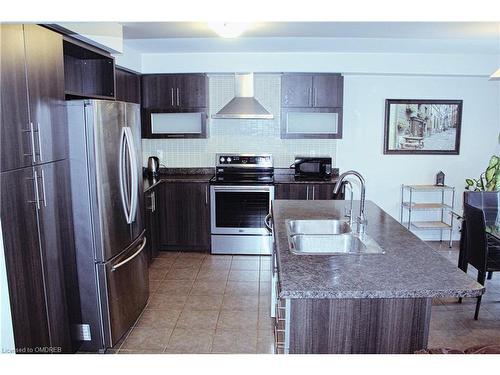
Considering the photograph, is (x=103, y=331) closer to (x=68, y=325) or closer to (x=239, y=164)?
(x=68, y=325)

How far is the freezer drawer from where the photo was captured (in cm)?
276

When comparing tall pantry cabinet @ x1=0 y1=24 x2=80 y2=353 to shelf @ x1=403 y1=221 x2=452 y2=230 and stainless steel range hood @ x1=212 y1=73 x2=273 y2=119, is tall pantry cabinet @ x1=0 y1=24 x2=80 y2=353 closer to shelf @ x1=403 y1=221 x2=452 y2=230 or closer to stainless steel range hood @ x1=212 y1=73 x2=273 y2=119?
stainless steel range hood @ x1=212 y1=73 x2=273 y2=119

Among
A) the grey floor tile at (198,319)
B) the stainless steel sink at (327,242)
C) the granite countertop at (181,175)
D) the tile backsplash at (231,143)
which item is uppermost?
the tile backsplash at (231,143)

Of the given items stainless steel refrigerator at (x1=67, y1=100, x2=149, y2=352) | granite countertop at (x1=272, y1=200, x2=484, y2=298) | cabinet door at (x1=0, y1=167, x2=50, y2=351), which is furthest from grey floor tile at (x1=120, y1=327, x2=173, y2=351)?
granite countertop at (x1=272, y1=200, x2=484, y2=298)

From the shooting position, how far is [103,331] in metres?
2.78

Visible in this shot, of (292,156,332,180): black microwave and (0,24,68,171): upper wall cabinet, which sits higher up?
(0,24,68,171): upper wall cabinet

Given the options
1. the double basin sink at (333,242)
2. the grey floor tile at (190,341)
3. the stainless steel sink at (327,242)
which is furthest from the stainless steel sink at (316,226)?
the grey floor tile at (190,341)

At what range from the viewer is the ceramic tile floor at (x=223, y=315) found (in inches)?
117

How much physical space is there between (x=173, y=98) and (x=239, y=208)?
62.5 inches

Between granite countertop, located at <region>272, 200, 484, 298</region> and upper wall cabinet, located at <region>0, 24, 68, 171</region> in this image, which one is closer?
granite countertop, located at <region>272, 200, 484, 298</region>

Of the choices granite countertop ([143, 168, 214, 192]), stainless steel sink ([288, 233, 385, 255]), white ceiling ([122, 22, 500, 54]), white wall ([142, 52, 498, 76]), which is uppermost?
white ceiling ([122, 22, 500, 54])

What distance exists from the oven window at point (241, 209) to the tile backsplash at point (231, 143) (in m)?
0.77

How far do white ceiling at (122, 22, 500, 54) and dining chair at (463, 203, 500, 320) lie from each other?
1.54 meters

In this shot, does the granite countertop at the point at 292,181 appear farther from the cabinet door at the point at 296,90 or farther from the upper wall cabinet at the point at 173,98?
the upper wall cabinet at the point at 173,98
